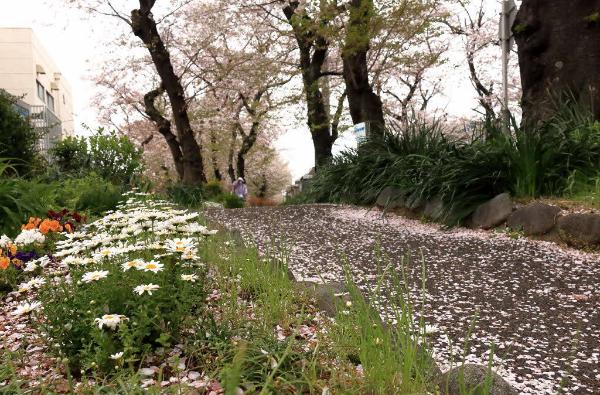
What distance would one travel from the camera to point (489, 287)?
120 inches

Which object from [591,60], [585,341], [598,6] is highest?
[598,6]

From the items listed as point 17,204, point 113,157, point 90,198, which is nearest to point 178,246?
point 17,204

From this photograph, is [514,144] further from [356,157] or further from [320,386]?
[320,386]

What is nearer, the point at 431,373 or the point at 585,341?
the point at 431,373

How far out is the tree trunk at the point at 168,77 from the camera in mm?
12672

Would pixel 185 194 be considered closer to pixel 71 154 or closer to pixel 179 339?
pixel 71 154

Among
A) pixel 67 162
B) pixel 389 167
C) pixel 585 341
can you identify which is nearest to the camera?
pixel 585 341

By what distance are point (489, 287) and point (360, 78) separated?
6990mm

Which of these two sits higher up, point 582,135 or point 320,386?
point 582,135

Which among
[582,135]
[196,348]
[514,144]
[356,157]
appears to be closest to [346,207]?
[356,157]

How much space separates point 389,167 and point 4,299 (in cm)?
480

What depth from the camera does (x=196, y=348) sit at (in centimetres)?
183

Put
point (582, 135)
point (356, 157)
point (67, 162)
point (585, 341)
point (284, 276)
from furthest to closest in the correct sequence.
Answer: point (67, 162) < point (356, 157) < point (582, 135) < point (284, 276) < point (585, 341)

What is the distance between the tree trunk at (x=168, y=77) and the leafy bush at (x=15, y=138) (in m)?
5.24
